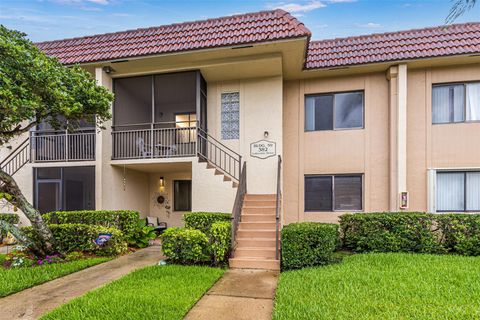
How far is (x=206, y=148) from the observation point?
34.1 feet

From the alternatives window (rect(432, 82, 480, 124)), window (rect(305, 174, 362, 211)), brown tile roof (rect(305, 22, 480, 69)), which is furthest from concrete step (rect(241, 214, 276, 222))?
window (rect(432, 82, 480, 124))

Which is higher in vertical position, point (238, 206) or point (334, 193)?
point (334, 193)

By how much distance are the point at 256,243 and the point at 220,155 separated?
400cm

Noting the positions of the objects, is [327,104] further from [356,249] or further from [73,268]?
[73,268]

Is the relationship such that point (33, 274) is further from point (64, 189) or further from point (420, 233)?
point (420, 233)

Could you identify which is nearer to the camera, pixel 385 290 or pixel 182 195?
pixel 385 290

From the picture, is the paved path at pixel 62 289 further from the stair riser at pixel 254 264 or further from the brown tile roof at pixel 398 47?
the brown tile roof at pixel 398 47

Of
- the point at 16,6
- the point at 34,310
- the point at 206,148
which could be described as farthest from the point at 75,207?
the point at 16,6

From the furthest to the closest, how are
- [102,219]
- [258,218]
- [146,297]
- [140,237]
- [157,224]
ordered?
[157,224] → [140,237] → [102,219] → [258,218] → [146,297]

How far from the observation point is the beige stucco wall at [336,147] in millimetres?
9750

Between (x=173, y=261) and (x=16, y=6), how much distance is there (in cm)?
1772

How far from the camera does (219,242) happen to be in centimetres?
688

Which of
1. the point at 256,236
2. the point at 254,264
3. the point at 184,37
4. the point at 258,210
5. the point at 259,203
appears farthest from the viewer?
the point at 184,37

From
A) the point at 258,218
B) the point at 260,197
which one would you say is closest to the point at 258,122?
the point at 260,197
